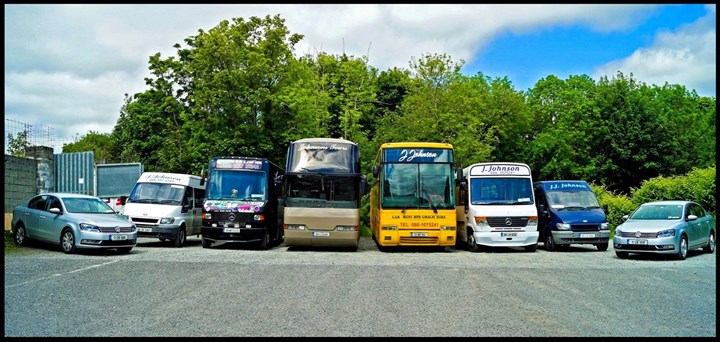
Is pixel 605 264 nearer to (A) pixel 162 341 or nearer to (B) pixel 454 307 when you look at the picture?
(B) pixel 454 307

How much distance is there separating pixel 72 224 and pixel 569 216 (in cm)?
1603

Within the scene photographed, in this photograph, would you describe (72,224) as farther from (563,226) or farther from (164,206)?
(563,226)

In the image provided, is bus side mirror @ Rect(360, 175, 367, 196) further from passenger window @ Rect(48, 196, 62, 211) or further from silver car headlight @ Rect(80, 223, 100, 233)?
passenger window @ Rect(48, 196, 62, 211)

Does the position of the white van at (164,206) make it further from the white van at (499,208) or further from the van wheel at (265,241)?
the white van at (499,208)

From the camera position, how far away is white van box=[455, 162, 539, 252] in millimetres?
21234

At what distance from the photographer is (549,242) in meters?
22.8

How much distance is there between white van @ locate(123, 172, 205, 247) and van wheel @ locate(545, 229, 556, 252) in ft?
44.9

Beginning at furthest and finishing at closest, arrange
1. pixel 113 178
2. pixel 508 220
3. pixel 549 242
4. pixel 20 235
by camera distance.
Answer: pixel 113 178, pixel 549 242, pixel 508 220, pixel 20 235

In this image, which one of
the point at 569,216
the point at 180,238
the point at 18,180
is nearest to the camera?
the point at 569,216

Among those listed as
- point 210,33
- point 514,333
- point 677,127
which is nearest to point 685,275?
point 514,333

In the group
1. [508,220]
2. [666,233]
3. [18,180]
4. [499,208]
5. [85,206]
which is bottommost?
[666,233]

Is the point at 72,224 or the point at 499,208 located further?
the point at 499,208

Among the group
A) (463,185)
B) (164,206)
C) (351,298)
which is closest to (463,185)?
(463,185)

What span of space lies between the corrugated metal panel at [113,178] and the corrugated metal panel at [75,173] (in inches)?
27.9
